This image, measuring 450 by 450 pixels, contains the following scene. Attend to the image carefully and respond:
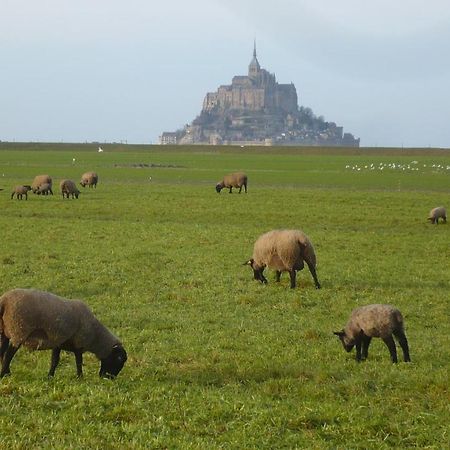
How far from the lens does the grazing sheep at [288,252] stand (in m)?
18.9

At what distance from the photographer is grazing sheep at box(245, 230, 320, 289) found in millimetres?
18859

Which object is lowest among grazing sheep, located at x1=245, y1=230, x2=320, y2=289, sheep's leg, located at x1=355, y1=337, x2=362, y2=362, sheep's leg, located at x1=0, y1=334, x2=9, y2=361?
sheep's leg, located at x1=355, y1=337, x2=362, y2=362

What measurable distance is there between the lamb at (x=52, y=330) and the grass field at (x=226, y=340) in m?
0.34

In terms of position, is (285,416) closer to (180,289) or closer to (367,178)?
(180,289)

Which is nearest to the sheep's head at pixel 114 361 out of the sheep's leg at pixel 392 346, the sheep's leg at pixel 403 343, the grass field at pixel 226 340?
the grass field at pixel 226 340

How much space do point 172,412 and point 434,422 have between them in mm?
3697

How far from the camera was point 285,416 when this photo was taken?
9.49m

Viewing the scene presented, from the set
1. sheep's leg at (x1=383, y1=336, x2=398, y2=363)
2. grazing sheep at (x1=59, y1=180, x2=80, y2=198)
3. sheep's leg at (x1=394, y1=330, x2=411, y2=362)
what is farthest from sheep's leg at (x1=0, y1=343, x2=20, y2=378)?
grazing sheep at (x1=59, y1=180, x2=80, y2=198)

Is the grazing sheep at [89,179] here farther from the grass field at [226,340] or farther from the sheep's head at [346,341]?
the sheep's head at [346,341]

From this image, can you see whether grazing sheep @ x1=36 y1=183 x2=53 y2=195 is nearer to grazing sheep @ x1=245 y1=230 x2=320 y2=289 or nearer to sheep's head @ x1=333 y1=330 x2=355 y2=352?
grazing sheep @ x1=245 y1=230 x2=320 y2=289

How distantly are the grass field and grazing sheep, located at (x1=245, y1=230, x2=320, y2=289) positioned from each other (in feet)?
2.31

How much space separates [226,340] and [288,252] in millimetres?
5586

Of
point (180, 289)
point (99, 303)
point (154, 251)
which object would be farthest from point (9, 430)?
point (154, 251)

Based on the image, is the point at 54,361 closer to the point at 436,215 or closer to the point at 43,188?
the point at 436,215
